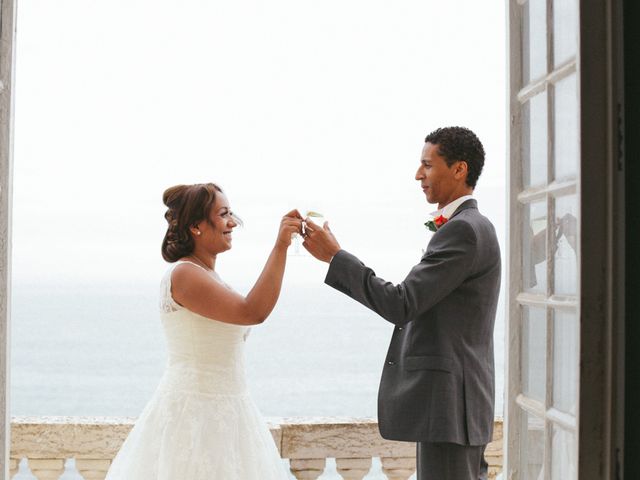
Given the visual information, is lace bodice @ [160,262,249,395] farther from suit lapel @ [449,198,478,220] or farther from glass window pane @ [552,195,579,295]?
glass window pane @ [552,195,579,295]

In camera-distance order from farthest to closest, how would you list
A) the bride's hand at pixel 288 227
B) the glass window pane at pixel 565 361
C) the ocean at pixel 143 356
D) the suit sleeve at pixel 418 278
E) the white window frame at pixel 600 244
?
1. the ocean at pixel 143 356
2. the bride's hand at pixel 288 227
3. the suit sleeve at pixel 418 278
4. the glass window pane at pixel 565 361
5. the white window frame at pixel 600 244

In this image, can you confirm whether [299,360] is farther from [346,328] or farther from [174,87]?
[174,87]

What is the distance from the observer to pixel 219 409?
2.66m

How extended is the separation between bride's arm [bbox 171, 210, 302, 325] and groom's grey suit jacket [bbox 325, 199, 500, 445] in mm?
173

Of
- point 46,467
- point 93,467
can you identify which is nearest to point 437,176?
point 93,467

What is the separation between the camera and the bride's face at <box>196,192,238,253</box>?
279cm

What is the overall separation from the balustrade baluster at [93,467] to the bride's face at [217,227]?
114cm

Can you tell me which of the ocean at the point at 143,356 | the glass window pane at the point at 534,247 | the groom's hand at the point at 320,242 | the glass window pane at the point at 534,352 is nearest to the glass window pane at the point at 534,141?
the glass window pane at the point at 534,247

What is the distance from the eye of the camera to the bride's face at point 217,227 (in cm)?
279

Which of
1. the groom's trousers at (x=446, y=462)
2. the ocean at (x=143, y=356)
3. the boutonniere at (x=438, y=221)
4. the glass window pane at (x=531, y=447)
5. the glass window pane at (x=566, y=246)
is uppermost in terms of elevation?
the boutonniere at (x=438, y=221)

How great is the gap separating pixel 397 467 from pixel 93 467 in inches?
49.7

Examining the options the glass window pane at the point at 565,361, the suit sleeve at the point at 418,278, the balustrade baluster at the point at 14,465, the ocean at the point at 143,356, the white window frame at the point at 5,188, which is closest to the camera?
the glass window pane at the point at 565,361

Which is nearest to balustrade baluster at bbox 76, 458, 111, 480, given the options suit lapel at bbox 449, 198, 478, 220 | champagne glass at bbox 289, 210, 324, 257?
champagne glass at bbox 289, 210, 324, 257

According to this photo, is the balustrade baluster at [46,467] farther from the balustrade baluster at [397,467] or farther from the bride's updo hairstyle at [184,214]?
the balustrade baluster at [397,467]
